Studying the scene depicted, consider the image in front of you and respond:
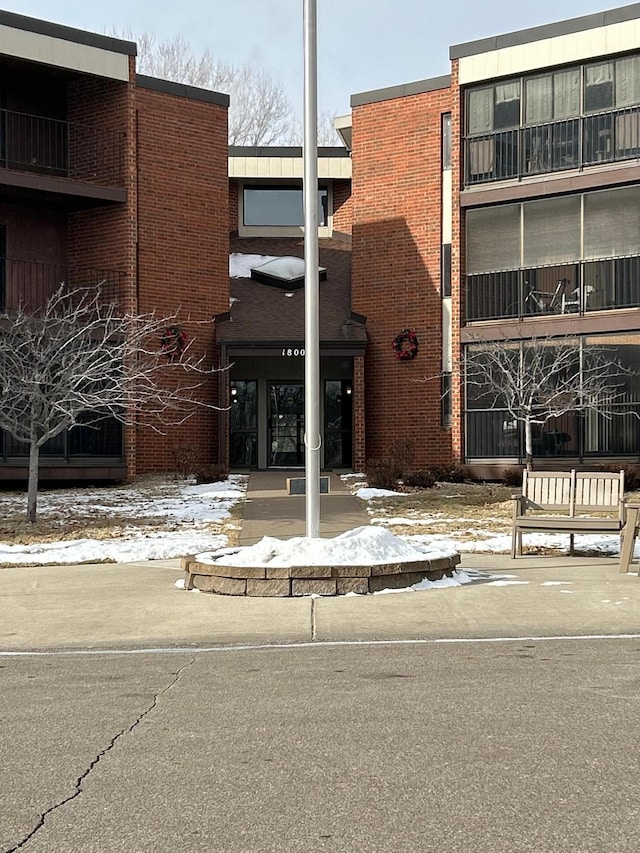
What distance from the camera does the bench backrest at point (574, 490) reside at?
13055 mm

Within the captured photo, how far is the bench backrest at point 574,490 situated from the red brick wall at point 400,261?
11493 mm

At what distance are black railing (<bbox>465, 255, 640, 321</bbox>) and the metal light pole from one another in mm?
13570

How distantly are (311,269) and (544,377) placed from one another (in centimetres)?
1149

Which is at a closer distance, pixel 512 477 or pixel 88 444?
pixel 512 477

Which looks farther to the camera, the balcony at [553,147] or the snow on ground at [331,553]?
the balcony at [553,147]

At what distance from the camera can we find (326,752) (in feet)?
16.4

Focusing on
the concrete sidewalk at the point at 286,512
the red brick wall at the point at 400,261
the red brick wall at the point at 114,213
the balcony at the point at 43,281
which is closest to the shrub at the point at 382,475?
the concrete sidewalk at the point at 286,512

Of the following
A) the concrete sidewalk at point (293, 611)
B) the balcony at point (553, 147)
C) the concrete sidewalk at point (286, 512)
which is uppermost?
the balcony at point (553, 147)

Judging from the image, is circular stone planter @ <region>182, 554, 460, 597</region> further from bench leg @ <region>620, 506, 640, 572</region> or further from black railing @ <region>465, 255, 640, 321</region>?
black railing @ <region>465, 255, 640, 321</region>

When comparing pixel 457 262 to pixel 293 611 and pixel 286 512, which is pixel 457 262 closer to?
pixel 286 512

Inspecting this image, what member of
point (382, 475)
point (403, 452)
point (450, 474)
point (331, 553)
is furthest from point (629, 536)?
point (403, 452)

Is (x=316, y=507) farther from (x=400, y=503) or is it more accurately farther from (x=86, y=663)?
(x=400, y=503)

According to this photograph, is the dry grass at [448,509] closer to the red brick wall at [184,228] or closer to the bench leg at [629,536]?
the bench leg at [629,536]

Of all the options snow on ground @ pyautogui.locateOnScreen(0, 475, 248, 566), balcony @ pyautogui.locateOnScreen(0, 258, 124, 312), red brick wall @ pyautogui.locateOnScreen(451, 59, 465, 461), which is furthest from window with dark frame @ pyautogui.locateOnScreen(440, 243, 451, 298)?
balcony @ pyautogui.locateOnScreen(0, 258, 124, 312)
